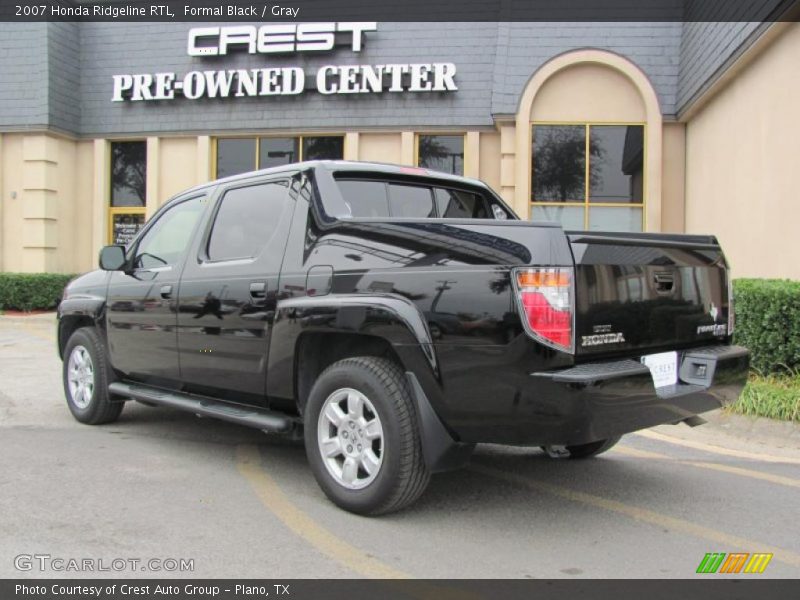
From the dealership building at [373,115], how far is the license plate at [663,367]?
7569mm

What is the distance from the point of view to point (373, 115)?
1495 cm

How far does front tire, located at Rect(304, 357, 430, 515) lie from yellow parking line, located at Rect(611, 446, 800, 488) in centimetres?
243

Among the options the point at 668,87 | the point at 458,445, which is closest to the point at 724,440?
the point at 458,445

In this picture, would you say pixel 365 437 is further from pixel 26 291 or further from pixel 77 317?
pixel 26 291

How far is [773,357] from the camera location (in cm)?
695

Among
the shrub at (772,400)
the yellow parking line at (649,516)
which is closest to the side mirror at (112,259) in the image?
the yellow parking line at (649,516)

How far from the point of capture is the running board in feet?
14.2

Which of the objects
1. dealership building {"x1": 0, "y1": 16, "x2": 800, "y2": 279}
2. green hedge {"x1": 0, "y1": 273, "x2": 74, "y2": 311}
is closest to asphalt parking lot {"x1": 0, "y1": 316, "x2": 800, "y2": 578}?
dealership building {"x1": 0, "y1": 16, "x2": 800, "y2": 279}

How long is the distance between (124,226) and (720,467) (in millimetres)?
14889

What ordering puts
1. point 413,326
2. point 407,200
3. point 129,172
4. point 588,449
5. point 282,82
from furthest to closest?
1. point 129,172
2. point 282,82
3. point 588,449
4. point 407,200
5. point 413,326

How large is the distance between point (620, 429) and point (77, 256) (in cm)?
1622
